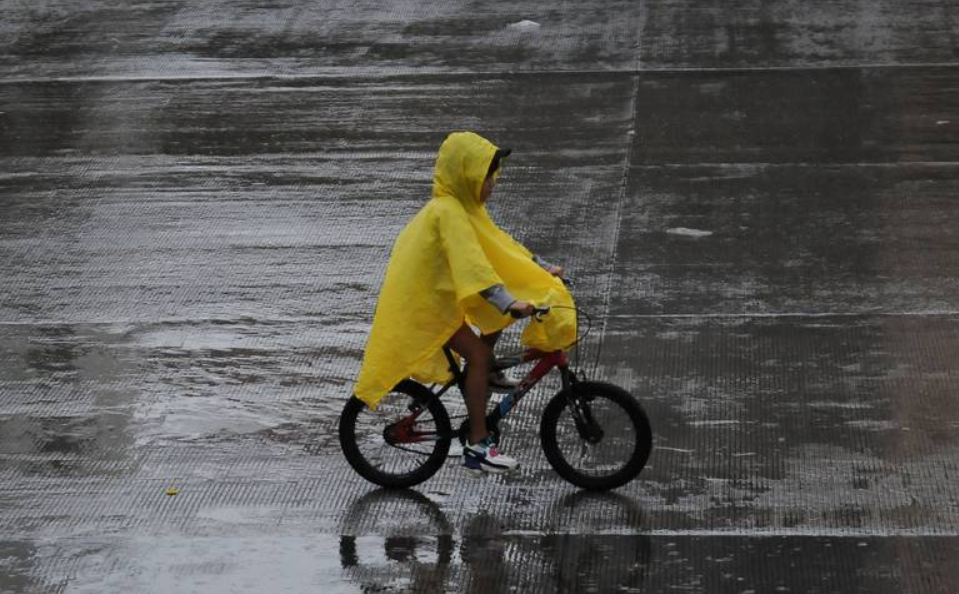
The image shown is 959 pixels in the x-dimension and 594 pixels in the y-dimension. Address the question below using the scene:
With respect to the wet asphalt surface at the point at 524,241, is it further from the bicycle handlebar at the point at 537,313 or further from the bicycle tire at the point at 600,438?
the bicycle handlebar at the point at 537,313

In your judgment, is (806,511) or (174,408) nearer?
(806,511)

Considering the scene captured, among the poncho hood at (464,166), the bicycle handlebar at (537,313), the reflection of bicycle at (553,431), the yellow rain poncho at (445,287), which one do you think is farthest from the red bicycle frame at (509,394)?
the poncho hood at (464,166)

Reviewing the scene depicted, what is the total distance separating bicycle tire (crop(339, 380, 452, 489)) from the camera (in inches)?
289

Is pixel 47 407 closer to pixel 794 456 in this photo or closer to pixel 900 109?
pixel 794 456

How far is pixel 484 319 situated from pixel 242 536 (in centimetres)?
148

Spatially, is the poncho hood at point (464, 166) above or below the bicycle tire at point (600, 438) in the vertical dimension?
above

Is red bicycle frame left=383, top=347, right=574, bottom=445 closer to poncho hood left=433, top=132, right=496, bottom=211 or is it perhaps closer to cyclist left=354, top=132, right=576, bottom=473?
cyclist left=354, top=132, right=576, bottom=473

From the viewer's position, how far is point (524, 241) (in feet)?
35.2

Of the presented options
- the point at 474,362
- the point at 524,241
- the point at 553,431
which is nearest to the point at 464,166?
the point at 474,362

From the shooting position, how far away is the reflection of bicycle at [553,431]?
23.6ft

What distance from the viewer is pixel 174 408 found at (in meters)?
8.45

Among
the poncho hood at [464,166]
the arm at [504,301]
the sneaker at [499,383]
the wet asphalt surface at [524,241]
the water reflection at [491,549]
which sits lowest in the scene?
the wet asphalt surface at [524,241]

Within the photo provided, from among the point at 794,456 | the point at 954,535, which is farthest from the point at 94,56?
the point at 954,535

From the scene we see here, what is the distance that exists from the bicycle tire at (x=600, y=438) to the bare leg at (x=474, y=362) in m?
0.33
